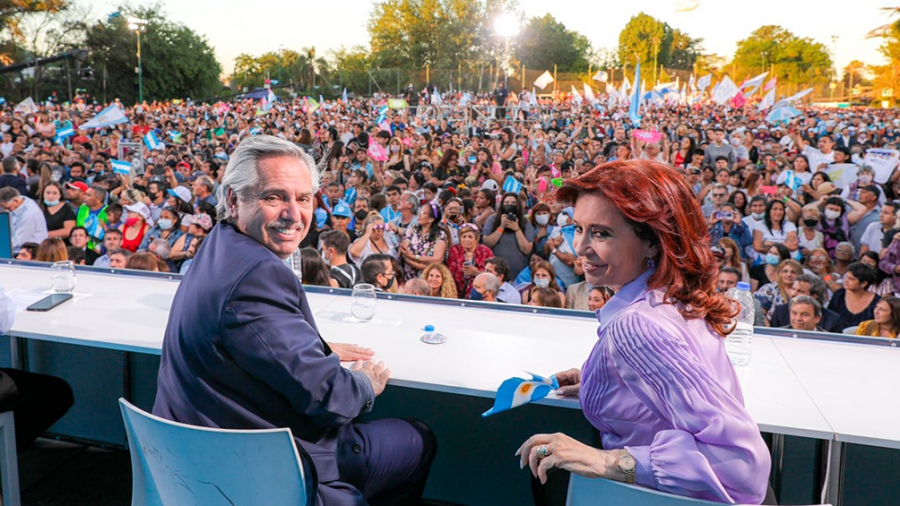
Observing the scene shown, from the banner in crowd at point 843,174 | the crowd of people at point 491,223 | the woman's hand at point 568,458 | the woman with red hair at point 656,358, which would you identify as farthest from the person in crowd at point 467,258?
the banner in crowd at point 843,174

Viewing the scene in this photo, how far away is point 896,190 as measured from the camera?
893 cm

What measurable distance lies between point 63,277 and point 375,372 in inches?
66.3

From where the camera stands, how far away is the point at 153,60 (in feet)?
140

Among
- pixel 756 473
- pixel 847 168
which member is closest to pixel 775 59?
pixel 847 168

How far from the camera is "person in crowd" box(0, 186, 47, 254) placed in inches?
264

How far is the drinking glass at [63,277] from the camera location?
2941 mm

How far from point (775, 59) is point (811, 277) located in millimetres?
66728

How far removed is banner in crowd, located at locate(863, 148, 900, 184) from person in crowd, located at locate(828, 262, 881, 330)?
4840 millimetres

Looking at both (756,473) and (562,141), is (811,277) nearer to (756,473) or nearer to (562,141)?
(756,473)

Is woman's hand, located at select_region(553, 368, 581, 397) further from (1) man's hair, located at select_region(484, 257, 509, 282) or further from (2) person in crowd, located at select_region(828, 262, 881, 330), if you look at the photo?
(2) person in crowd, located at select_region(828, 262, 881, 330)

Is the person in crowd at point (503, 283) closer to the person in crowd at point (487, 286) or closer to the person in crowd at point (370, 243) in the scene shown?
the person in crowd at point (487, 286)

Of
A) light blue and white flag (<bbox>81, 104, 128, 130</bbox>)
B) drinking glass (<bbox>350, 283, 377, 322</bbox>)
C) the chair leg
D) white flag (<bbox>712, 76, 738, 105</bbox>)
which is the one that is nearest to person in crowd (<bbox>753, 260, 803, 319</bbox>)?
drinking glass (<bbox>350, 283, 377, 322</bbox>)

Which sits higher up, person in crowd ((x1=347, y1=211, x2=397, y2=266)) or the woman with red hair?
the woman with red hair

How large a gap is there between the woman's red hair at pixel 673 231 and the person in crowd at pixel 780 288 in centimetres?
431
